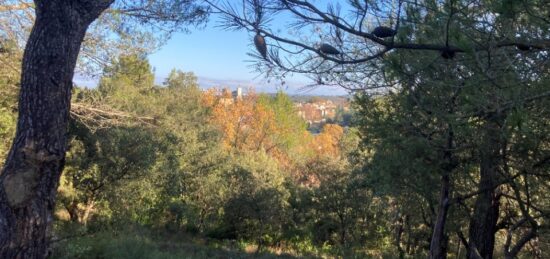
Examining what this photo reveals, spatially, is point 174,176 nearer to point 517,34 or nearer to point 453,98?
point 453,98

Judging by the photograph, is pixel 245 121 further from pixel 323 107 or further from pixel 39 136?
pixel 39 136

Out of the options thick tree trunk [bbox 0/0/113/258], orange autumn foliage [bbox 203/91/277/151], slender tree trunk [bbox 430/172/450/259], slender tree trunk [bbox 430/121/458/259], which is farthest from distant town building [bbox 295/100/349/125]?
orange autumn foliage [bbox 203/91/277/151]

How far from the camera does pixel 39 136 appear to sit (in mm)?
2600

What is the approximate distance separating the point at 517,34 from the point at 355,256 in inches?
456

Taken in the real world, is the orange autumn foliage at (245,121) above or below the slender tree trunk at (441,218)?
above

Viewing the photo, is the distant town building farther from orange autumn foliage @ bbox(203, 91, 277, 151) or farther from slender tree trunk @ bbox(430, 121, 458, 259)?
orange autumn foliage @ bbox(203, 91, 277, 151)

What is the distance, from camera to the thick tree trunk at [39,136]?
253cm

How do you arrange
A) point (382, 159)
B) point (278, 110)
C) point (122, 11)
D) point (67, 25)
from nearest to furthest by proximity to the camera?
1. point (67, 25)
2. point (122, 11)
3. point (382, 159)
4. point (278, 110)

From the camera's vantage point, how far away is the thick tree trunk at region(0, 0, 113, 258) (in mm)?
2529

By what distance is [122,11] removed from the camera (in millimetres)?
4812

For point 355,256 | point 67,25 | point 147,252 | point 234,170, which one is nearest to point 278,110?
point 234,170

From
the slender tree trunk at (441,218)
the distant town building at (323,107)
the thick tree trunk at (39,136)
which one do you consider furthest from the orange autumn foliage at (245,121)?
the thick tree trunk at (39,136)

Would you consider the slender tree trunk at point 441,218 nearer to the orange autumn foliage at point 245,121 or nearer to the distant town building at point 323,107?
the distant town building at point 323,107

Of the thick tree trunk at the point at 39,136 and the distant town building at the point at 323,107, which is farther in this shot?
the distant town building at the point at 323,107
